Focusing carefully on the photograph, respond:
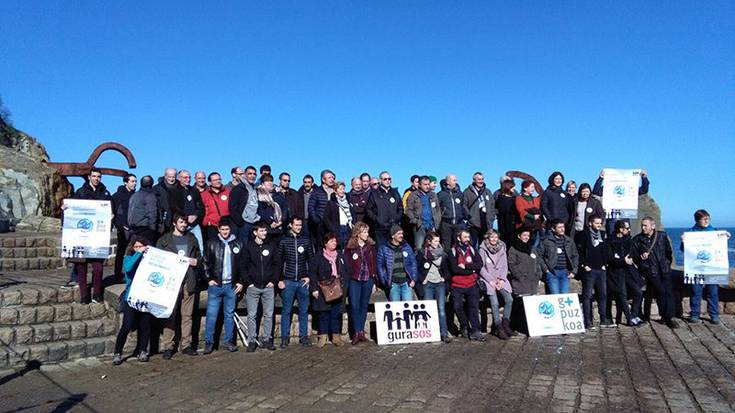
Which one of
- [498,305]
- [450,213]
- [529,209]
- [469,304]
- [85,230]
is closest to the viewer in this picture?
[85,230]

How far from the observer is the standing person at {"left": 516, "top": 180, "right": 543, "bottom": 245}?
995cm

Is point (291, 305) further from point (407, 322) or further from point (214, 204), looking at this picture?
point (214, 204)

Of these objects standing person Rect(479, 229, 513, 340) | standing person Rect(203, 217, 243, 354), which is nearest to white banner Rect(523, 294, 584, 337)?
standing person Rect(479, 229, 513, 340)

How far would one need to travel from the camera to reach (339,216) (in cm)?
972

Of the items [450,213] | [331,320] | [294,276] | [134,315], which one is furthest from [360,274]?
[134,315]

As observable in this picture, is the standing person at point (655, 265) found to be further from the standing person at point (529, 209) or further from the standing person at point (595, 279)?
the standing person at point (529, 209)

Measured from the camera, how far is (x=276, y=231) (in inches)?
358

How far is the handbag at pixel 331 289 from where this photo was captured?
8227 mm

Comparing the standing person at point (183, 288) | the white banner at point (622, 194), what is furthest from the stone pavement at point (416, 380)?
the white banner at point (622, 194)

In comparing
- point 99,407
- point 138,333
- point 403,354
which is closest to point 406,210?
point 403,354

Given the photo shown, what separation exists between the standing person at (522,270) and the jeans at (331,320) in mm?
3267

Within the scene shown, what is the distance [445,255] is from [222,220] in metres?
3.87

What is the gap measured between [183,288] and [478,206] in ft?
19.7

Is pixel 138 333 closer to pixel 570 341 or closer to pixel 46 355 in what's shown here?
pixel 46 355
